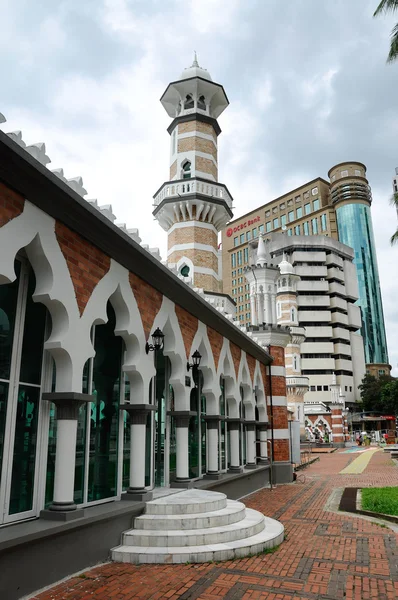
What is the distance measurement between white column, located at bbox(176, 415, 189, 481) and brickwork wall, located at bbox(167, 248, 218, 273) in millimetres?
12365

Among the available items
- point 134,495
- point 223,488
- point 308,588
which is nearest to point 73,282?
point 134,495

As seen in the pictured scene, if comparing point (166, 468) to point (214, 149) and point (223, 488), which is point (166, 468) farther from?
point (214, 149)

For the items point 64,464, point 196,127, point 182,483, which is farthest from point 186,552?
Result: point 196,127

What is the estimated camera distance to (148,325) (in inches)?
325

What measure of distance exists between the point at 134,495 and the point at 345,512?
5577 mm

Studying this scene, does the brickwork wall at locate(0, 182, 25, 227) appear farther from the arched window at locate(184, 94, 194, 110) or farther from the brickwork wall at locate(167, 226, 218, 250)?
the arched window at locate(184, 94, 194, 110)

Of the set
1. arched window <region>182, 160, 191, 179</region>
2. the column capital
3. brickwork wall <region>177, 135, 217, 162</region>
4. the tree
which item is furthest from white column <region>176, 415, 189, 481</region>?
the tree

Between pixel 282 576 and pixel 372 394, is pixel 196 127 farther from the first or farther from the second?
pixel 372 394

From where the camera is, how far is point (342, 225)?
10056 centimetres

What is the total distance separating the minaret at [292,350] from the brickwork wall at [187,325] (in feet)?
109

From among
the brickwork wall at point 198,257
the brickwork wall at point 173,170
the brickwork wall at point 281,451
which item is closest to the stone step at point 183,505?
the brickwork wall at point 281,451

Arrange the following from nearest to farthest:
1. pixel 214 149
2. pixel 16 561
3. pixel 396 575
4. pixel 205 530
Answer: pixel 16 561
pixel 396 575
pixel 205 530
pixel 214 149

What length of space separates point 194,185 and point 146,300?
47.4 feet

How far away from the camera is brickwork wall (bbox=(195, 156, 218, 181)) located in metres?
22.6
